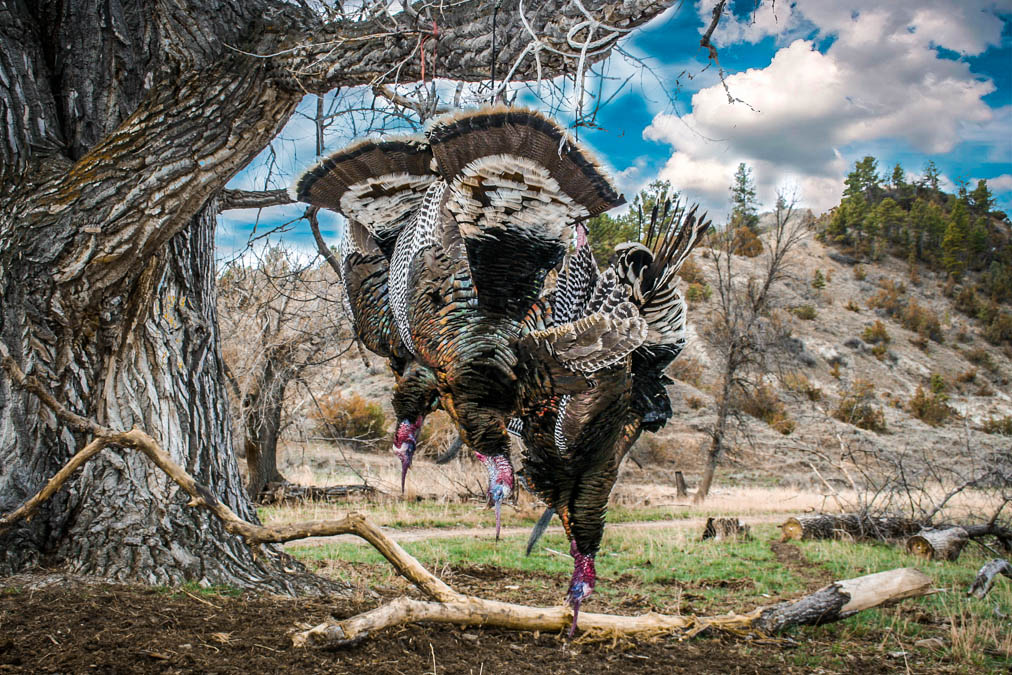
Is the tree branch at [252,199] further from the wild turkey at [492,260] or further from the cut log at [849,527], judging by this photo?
the cut log at [849,527]

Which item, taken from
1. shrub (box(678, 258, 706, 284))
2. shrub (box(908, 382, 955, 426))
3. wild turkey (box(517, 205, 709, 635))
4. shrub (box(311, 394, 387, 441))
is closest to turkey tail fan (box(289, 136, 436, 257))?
wild turkey (box(517, 205, 709, 635))

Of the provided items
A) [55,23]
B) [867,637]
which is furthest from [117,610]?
[867,637]

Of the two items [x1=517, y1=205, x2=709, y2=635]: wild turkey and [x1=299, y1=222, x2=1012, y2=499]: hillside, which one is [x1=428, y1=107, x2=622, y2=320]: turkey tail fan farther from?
[x1=299, y1=222, x2=1012, y2=499]: hillside

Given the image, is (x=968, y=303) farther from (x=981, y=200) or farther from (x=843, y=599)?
(x=843, y=599)

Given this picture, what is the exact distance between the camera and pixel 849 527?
11.7 m

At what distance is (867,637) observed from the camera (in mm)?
5176

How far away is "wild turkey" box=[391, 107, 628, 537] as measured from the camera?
63.4 inches

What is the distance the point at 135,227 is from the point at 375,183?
7.88 feet

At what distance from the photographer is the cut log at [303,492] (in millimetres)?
13359

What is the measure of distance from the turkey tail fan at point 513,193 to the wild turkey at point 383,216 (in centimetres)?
23

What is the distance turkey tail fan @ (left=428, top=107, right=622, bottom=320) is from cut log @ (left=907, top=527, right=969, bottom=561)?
10.5 metres

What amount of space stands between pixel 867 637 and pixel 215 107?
5.97 meters

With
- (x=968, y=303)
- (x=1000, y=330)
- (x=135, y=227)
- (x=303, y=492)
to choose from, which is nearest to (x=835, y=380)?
(x=1000, y=330)

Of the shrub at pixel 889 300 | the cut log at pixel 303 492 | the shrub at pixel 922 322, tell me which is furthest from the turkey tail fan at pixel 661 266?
the shrub at pixel 889 300
